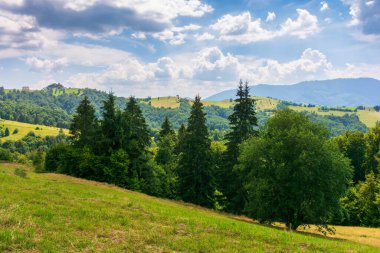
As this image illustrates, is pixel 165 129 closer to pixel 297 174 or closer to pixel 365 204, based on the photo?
pixel 365 204

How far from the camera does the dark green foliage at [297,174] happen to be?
3325 centimetres

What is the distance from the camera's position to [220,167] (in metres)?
52.4

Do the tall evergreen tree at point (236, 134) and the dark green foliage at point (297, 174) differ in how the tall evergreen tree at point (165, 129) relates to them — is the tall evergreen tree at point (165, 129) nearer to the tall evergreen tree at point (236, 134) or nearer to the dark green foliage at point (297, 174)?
the tall evergreen tree at point (236, 134)

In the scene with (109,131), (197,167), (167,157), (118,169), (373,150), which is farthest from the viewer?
(373,150)

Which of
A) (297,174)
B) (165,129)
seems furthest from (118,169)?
(165,129)

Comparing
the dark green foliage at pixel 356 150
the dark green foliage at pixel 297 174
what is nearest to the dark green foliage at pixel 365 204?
the dark green foliage at pixel 356 150

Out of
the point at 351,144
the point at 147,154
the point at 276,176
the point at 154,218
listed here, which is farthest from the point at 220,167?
the point at 351,144

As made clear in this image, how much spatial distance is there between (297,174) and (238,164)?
1294 centimetres

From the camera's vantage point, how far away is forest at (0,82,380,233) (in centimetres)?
3388

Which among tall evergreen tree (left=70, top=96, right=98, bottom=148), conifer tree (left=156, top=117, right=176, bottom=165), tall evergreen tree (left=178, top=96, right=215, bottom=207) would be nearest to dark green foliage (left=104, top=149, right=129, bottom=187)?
tall evergreen tree (left=178, top=96, right=215, bottom=207)

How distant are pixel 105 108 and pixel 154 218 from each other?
37915mm

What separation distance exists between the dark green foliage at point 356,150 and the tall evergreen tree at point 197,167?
59655 millimetres

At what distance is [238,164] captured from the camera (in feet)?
149

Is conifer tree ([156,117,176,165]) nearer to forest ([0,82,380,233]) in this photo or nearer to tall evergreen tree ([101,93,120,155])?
forest ([0,82,380,233])
